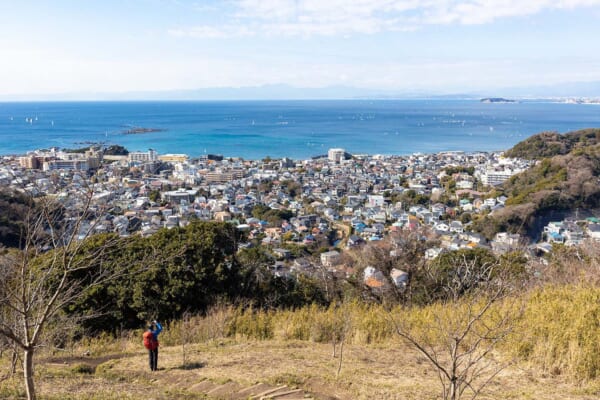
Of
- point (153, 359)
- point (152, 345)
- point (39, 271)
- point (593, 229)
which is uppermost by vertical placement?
point (39, 271)

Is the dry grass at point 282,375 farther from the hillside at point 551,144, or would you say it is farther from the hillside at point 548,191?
the hillside at point 551,144

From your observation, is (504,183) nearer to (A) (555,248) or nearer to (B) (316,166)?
(B) (316,166)

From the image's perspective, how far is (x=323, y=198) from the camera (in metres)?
36.2

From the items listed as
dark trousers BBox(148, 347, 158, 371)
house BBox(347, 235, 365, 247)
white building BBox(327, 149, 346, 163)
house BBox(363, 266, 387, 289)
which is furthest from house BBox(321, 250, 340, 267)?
white building BBox(327, 149, 346, 163)

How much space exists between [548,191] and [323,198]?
616 inches

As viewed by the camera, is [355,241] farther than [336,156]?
No

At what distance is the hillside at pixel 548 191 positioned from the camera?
84.4 feet

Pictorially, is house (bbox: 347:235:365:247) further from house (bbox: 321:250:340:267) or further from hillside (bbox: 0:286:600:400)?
hillside (bbox: 0:286:600:400)

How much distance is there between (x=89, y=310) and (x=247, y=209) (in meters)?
23.4

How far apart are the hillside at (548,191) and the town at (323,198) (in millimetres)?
1231

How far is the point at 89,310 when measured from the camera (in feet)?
28.6

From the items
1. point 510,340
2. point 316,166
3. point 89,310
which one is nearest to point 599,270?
point 510,340

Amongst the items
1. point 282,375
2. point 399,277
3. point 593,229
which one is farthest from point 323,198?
point 282,375

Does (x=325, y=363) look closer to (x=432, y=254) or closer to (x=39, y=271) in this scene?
(x=39, y=271)
